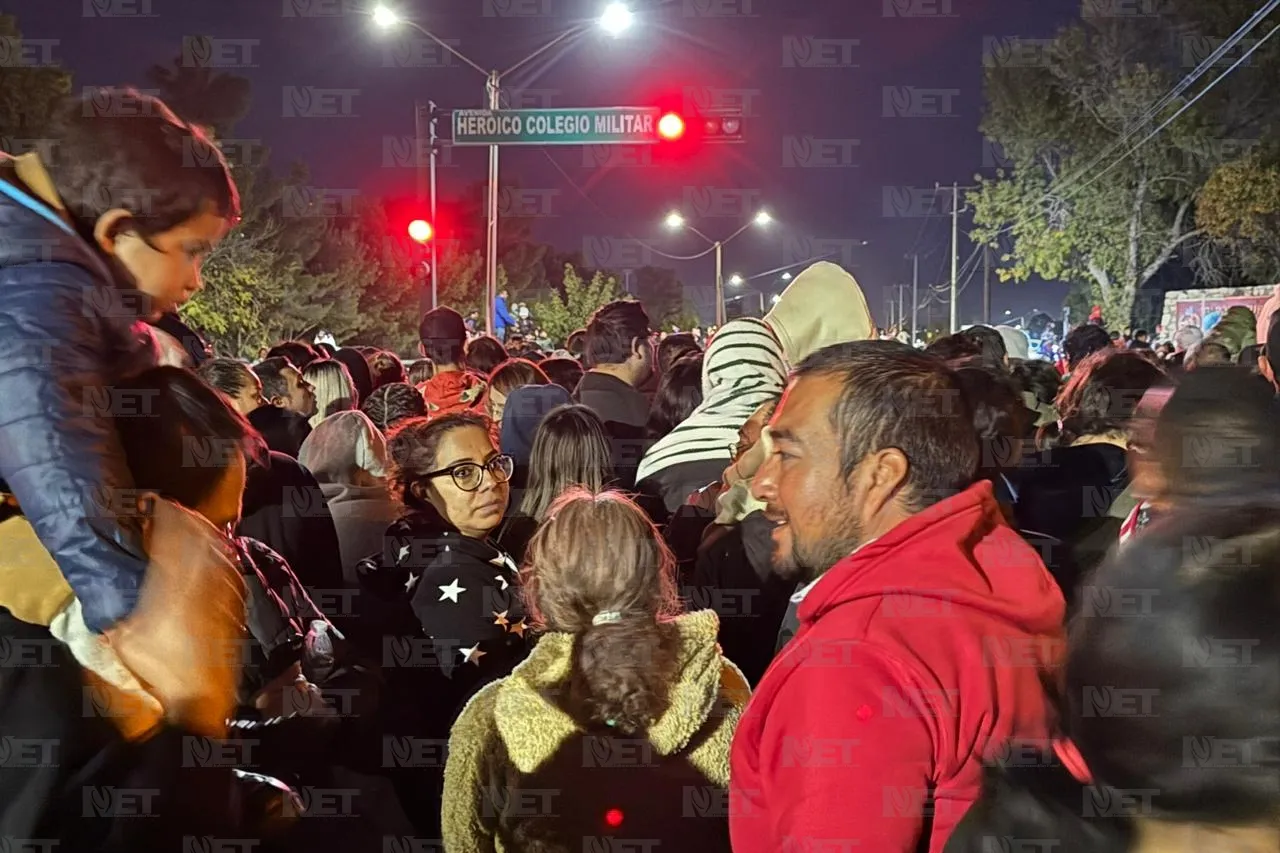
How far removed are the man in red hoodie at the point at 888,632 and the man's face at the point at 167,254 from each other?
1176 mm

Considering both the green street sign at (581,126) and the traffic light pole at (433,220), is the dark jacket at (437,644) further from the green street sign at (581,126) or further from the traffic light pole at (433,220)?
the traffic light pole at (433,220)

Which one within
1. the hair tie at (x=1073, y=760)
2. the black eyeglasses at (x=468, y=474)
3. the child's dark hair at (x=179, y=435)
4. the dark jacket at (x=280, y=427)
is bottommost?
the hair tie at (x=1073, y=760)

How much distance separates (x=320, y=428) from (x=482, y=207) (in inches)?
2667

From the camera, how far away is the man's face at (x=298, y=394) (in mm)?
6309

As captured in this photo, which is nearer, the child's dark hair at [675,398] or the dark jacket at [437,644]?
the dark jacket at [437,644]

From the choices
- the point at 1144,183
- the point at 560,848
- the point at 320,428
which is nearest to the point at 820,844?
the point at 560,848

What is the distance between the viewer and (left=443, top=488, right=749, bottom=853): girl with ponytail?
97.2 inches

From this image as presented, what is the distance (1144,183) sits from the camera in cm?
3603

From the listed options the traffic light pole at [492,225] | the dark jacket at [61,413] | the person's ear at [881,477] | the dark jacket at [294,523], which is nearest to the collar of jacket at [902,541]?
the person's ear at [881,477]

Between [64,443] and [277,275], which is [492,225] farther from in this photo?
[277,275]

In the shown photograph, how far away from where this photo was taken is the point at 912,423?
1961 millimetres

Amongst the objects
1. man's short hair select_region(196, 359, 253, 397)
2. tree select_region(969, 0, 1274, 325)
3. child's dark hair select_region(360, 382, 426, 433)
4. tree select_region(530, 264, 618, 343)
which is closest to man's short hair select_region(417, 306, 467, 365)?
child's dark hair select_region(360, 382, 426, 433)

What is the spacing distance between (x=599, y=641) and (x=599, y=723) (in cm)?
19

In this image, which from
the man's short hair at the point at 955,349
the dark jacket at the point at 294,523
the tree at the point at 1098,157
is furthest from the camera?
the tree at the point at 1098,157
